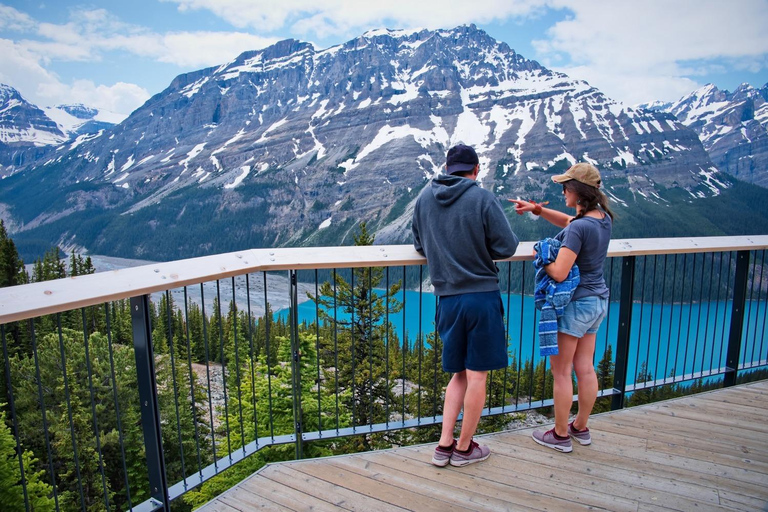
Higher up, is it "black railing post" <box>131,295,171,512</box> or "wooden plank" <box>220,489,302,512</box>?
"black railing post" <box>131,295,171,512</box>

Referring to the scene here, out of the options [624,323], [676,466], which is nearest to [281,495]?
[676,466]

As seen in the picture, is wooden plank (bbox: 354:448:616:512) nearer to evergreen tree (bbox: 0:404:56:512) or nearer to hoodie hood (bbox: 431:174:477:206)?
hoodie hood (bbox: 431:174:477:206)

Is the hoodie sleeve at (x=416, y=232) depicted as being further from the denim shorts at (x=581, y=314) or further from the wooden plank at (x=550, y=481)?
the wooden plank at (x=550, y=481)

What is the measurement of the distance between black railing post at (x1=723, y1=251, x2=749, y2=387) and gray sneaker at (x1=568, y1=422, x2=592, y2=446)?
1.97 metres

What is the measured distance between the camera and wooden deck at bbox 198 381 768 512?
Result: 97.7 inches

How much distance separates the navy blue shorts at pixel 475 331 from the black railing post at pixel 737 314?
293 cm

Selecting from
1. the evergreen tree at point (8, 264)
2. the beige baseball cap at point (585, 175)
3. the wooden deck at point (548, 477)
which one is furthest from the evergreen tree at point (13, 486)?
the evergreen tree at point (8, 264)

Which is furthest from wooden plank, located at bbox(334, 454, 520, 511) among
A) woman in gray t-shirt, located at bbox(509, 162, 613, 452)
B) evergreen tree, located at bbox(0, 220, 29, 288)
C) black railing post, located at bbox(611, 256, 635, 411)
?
evergreen tree, located at bbox(0, 220, 29, 288)

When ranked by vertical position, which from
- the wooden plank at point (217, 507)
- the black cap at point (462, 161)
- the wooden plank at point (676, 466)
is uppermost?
the black cap at point (462, 161)

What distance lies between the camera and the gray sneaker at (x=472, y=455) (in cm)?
281

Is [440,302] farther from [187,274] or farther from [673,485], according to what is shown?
[673,485]

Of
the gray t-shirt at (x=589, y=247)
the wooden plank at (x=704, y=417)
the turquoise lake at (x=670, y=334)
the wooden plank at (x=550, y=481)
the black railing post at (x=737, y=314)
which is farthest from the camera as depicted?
the turquoise lake at (x=670, y=334)

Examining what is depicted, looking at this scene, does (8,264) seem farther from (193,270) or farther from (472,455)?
(472,455)

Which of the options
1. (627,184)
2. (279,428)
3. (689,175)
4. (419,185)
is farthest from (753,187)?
(279,428)
